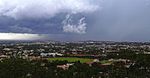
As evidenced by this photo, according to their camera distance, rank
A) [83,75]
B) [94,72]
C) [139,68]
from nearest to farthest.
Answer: [83,75] → [94,72] → [139,68]

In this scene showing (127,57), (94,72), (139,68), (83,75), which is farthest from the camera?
(127,57)

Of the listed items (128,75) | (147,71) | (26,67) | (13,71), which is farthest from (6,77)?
(147,71)

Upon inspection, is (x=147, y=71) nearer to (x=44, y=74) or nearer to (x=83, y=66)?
(x=83, y=66)

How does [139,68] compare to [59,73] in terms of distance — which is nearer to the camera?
[59,73]

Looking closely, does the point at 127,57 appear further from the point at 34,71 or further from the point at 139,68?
the point at 34,71

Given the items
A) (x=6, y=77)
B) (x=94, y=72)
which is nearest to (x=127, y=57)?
(x=94, y=72)

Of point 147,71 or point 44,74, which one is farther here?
point 147,71

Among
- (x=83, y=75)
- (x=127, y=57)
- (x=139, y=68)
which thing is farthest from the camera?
(x=127, y=57)

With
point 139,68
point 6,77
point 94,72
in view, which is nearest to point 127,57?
point 139,68

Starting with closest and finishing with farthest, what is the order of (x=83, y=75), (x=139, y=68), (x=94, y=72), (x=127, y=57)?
1. (x=83, y=75)
2. (x=94, y=72)
3. (x=139, y=68)
4. (x=127, y=57)
